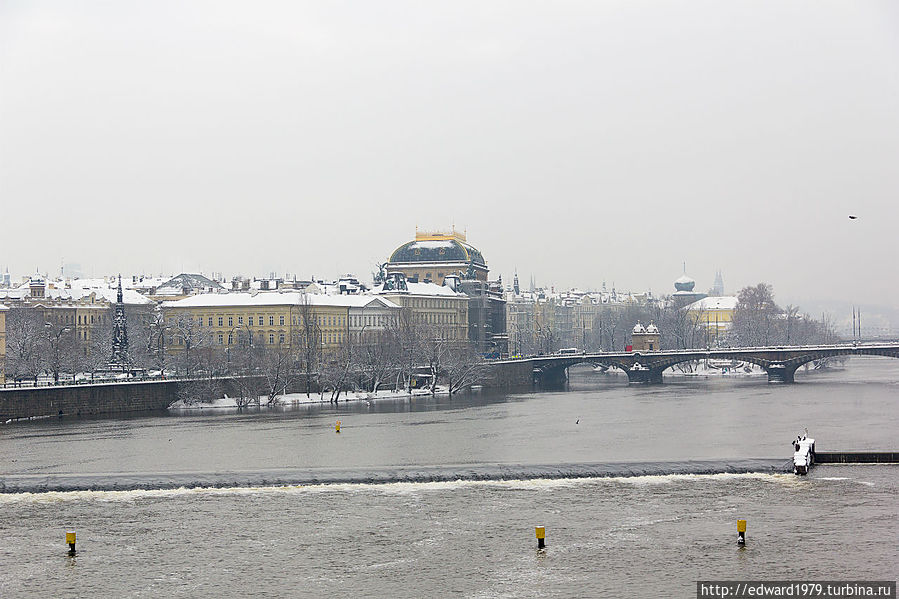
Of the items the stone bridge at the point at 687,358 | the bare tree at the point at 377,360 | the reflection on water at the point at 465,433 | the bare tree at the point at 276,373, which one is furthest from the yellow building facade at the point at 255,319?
the reflection on water at the point at 465,433

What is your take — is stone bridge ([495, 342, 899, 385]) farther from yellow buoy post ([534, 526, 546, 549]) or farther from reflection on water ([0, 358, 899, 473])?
yellow buoy post ([534, 526, 546, 549])

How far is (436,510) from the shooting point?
114 ft

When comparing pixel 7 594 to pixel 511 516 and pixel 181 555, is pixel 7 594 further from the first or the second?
pixel 511 516

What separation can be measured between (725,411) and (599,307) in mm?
129650

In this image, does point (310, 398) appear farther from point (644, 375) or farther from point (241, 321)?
point (644, 375)

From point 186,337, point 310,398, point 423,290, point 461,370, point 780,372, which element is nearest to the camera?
point 310,398

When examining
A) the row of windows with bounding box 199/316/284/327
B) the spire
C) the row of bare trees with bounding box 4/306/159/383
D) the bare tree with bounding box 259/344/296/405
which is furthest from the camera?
the row of windows with bounding box 199/316/284/327

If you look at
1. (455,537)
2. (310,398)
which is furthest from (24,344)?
(455,537)

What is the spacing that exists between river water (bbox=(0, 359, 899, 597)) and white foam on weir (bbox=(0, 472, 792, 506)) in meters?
0.11

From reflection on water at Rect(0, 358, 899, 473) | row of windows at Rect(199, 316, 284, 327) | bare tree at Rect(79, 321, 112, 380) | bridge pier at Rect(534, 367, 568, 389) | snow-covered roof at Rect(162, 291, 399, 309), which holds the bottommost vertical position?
reflection on water at Rect(0, 358, 899, 473)

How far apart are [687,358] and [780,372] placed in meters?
7.76

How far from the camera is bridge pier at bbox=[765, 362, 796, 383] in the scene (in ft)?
314

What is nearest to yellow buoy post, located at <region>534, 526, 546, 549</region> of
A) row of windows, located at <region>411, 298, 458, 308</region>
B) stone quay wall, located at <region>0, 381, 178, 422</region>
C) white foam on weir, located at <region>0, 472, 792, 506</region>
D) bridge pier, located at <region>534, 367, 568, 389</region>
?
white foam on weir, located at <region>0, 472, 792, 506</region>

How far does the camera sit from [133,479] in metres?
40.1
